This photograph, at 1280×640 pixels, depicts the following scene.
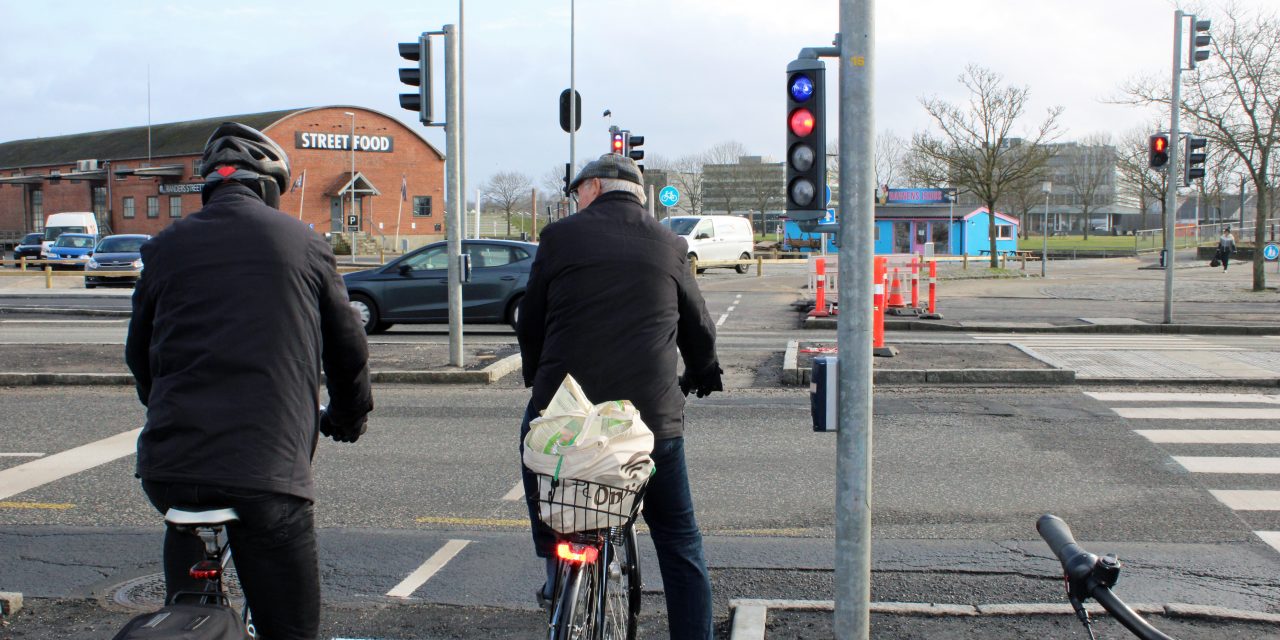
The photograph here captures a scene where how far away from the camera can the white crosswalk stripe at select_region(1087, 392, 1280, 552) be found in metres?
6.92

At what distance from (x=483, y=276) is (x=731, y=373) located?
5547mm

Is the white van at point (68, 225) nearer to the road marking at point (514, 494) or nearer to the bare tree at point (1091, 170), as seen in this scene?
the road marking at point (514, 494)

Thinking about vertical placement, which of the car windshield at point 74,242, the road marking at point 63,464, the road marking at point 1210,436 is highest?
the car windshield at point 74,242

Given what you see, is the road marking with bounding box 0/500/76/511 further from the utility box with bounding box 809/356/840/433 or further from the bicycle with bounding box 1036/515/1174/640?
the bicycle with bounding box 1036/515/1174/640

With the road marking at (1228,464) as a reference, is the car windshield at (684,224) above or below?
above

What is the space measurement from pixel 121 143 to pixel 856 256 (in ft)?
245

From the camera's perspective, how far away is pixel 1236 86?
24.6 m

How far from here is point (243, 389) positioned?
8.62 ft

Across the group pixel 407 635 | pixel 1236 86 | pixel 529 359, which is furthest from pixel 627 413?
pixel 1236 86

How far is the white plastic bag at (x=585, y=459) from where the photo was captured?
→ 2.98 meters

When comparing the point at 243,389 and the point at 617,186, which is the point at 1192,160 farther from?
the point at 243,389

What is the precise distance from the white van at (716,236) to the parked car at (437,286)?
19.2 metres

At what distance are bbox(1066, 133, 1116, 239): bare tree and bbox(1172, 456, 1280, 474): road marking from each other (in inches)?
3292

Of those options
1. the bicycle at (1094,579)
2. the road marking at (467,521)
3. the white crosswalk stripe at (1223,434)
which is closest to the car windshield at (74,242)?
the white crosswalk stripe at (1223,434)
